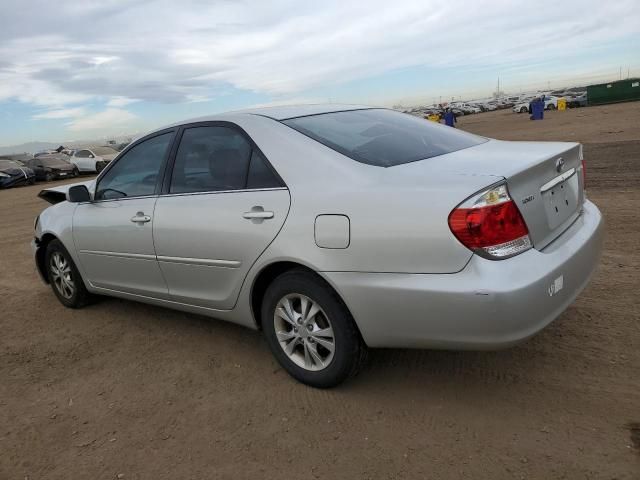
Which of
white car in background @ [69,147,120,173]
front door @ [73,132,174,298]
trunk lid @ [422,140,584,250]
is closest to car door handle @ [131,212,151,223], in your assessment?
front door @ [73,132,174,298]

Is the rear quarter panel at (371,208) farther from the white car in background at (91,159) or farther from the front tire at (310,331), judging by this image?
the white car in background at (91,159)

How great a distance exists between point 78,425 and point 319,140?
84.5 inches

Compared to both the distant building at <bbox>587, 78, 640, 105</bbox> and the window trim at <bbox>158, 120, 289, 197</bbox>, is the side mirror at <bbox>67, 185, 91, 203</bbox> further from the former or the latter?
the distant building at <bbox>587, 78, 640, 105</bbox>

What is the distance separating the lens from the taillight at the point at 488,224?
2494 millimetres

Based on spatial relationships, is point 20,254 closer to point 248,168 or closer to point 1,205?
point 248,168

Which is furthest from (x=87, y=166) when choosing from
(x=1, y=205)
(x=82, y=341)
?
(x=82, y=341)

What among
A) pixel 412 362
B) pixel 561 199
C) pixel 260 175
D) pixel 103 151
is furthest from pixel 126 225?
pixel 103 151

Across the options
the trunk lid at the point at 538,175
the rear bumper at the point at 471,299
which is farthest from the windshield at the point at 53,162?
the rear bumper at the point at 471,299

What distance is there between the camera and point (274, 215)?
3111 mm

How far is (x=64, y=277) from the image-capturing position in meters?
5.11

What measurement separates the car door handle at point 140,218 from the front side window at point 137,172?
172 millimetres

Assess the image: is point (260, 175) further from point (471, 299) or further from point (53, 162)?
→ point (53, 162)

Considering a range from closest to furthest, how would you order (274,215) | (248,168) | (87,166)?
(274,215) < (248,168) < (87,166)

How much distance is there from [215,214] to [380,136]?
1.13 metres
